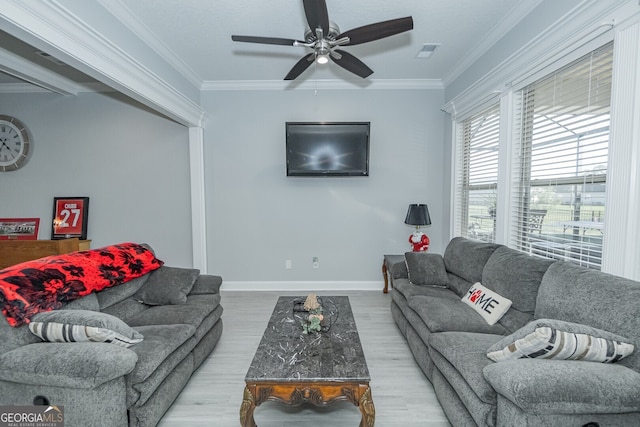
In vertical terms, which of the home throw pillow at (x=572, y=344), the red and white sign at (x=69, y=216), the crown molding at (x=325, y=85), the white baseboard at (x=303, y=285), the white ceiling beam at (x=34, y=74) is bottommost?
the white baseboard at (x=303, y=285)

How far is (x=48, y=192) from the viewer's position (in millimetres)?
4516

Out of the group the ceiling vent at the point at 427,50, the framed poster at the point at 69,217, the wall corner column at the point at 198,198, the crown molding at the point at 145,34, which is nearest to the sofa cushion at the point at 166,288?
the wall corner column at the point at 198,198

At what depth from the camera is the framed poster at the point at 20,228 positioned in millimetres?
4441

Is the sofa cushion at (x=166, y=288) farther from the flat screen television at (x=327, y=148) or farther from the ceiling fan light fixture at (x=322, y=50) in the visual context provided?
the ceiling fan light fixture at (x=322, y=50)

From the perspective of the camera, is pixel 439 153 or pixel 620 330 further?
pixel 439 153

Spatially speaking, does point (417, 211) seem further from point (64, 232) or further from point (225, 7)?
point (64, 232)

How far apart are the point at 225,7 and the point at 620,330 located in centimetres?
341

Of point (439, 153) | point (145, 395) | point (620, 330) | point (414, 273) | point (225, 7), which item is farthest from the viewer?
point (439, 153)

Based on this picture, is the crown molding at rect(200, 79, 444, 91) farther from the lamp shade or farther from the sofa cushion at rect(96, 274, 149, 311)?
the sofa cushion at rect(96, 274, 149, 311)

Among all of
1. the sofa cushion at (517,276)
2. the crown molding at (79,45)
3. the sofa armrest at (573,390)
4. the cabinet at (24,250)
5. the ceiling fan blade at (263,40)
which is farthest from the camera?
the cabinet at (24,250)

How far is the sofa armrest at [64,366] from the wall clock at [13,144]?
425 centimetres

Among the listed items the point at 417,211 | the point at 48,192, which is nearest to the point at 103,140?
the point at 48,192

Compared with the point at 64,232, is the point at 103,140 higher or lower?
higher

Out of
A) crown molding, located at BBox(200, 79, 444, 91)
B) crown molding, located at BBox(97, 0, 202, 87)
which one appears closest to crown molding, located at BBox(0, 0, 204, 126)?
crown molding, located at BBox(97, 0, 202, 87)
